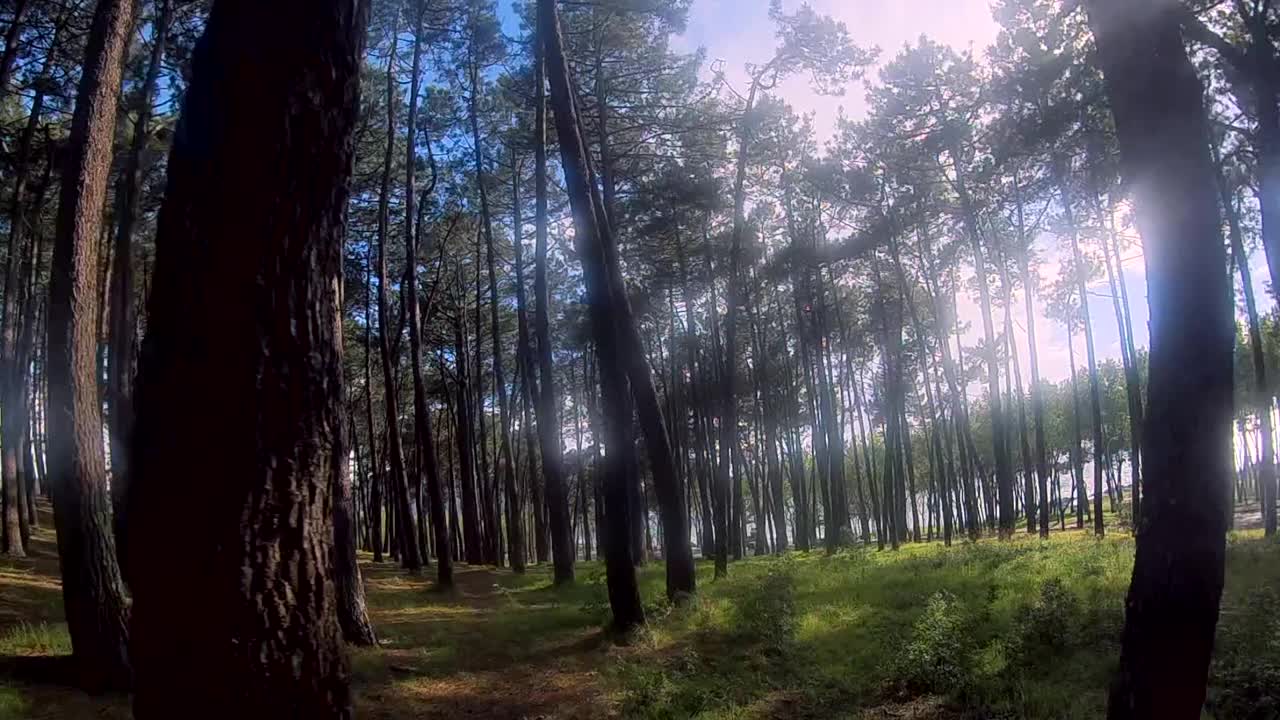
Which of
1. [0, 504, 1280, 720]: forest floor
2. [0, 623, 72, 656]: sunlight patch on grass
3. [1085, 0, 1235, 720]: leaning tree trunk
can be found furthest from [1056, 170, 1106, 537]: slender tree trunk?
[0, 623, 72, 656]: sunlight patch on grass

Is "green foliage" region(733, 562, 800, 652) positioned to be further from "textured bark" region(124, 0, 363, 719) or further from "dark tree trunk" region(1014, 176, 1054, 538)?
"dark tree trunk" region(1014, 176, 1054, 538)

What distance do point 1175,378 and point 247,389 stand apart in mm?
3852

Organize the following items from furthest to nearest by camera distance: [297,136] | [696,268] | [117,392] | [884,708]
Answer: [696,268], [117,392], [884,708], [297,136]

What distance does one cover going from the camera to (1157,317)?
3.74 metres

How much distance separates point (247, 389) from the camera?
2.18 metres

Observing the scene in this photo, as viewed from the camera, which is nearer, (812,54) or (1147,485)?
(1147,485)

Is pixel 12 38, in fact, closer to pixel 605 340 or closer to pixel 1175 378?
pixel 605 340

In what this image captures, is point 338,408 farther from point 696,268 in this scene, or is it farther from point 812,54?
point 696,268

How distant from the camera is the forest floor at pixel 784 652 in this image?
6453 millimetres

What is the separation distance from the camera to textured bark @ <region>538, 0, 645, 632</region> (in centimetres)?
942

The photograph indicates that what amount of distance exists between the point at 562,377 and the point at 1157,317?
31832 mm

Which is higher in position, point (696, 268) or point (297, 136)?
point (696, 268)

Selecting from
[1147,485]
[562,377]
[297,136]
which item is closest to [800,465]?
[562,377]

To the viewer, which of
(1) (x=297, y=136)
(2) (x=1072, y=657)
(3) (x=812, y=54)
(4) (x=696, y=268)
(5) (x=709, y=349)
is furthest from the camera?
(5) (x=709, y=349)
